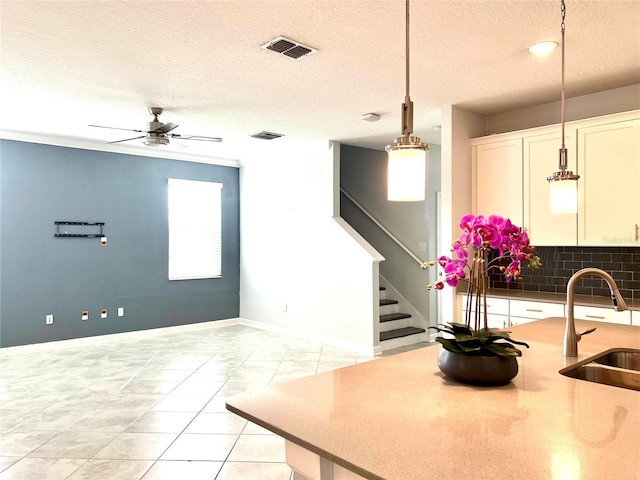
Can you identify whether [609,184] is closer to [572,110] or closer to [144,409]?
[572,110]

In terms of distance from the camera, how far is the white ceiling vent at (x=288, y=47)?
2.93 meters

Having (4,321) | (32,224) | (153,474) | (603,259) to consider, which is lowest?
(153,474)

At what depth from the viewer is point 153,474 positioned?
107 inches

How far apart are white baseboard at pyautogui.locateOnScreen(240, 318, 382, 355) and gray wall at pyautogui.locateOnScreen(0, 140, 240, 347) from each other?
0.71 meters

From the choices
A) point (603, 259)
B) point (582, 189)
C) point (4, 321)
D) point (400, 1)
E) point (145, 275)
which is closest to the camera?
point (400, 1)

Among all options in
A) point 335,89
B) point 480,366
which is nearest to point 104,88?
point 335,89

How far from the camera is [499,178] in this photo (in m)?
4.23

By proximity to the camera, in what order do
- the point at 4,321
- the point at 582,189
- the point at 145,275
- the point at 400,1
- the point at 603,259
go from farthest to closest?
the point at 145,275
the point at 4,321
the point at 603,259
the point at 582,189
the point at 400,1

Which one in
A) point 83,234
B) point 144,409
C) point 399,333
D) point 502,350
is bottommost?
point 144,409

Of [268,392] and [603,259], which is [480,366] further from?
[603,259]

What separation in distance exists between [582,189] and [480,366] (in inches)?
110

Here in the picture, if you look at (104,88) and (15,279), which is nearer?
(104,88)

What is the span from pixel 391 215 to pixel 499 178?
2765 millimetres

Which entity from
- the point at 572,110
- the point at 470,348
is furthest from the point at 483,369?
the point at 572,110
